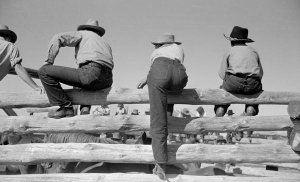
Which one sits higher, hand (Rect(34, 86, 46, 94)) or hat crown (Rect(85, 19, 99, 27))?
hat crown (Rect(85, 19, 99, 27))

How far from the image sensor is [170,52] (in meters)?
4.31

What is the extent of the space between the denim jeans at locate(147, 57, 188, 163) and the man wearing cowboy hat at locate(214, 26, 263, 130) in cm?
92

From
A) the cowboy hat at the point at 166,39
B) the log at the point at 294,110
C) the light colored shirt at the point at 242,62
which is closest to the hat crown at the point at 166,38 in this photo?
the cowboy hat at the point at 166,39

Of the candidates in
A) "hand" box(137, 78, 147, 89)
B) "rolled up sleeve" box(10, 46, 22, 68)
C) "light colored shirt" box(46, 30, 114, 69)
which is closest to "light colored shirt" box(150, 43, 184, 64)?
"hand" box(137, 78, 147, 89)

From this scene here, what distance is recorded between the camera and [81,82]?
14.5 feet

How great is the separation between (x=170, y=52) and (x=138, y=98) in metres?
0.85

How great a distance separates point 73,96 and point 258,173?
5.21m

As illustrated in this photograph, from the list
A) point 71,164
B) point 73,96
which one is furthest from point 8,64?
point 71,164

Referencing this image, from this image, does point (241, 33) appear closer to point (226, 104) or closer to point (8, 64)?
point (226, 104)

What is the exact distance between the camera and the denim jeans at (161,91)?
3836mm

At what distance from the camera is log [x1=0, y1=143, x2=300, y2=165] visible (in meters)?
4.10

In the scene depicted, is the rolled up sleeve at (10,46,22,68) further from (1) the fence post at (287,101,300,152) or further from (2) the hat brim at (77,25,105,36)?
(1) the fence post at (287,101,300,152)

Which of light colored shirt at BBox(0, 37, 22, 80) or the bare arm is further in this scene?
light colored shirt at BBox(0, 37, 22, 80)

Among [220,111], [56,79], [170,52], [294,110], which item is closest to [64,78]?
[56,79]
